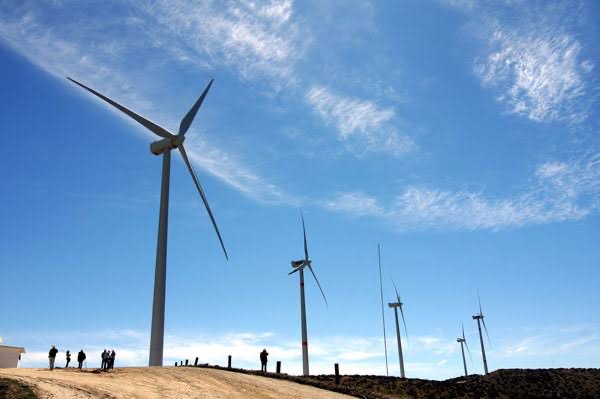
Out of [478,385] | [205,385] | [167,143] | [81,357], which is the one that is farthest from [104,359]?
[478,385]

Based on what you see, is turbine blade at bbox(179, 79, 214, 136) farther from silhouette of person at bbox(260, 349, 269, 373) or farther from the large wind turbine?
silhouette of person at bbox(260, 349, 269, 373)

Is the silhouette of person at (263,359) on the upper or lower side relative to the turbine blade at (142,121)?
lower

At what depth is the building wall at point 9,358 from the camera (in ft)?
184

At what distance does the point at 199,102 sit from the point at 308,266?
117 feet

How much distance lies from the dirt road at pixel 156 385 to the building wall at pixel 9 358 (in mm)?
29848

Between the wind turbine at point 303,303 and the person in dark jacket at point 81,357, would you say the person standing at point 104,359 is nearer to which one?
the person in dark jacket at point 81,357

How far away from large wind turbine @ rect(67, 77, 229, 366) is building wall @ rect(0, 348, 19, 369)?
2511 centimetres

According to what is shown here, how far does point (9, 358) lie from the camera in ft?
188

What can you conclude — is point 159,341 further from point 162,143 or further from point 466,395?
point 466,395

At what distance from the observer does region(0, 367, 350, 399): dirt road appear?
24980 mm

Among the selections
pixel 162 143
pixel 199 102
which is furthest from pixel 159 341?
pixel 199 102

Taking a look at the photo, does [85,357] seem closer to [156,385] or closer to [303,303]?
[156,385]

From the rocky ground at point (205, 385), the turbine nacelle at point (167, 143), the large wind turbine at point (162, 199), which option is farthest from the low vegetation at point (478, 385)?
the turbine nacelle at point (167, 143)

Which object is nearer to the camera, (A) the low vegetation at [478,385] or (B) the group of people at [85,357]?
Result: (B) the group of people at [85,357]
